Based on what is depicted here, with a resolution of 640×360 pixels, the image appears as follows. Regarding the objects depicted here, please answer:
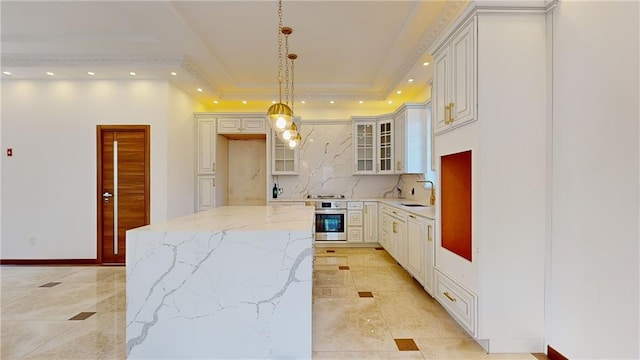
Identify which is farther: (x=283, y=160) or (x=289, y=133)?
(x=283, y=160)

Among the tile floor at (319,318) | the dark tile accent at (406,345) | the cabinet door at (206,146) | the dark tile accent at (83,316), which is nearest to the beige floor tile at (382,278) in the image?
the tile floor at (319,318)

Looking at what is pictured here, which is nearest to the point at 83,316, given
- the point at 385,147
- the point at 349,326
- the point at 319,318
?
the point at 319,318

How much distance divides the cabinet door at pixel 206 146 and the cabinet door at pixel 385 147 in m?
2.98

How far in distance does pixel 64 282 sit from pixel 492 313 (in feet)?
14.7

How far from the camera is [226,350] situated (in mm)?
1911

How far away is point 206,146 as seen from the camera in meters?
5.32

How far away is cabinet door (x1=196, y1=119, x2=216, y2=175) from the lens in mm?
5296

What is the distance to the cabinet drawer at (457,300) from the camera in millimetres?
2129

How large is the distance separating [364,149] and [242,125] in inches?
90.0

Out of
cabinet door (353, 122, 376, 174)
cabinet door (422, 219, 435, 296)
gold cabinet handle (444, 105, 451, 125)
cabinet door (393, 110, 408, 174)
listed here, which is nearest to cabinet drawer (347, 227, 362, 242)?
cabinet door (353, 122, 376, 174)

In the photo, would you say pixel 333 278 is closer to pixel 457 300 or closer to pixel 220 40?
pixel 457 300

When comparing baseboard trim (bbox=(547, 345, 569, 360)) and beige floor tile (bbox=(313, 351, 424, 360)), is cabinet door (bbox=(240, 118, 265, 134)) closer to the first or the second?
beige floor tile (bbox=(313, 351, 424, 360))

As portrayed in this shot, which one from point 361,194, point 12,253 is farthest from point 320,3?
point 12,253

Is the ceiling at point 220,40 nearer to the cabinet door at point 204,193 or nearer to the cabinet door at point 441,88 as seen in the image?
the cabinet door at point 441,88
